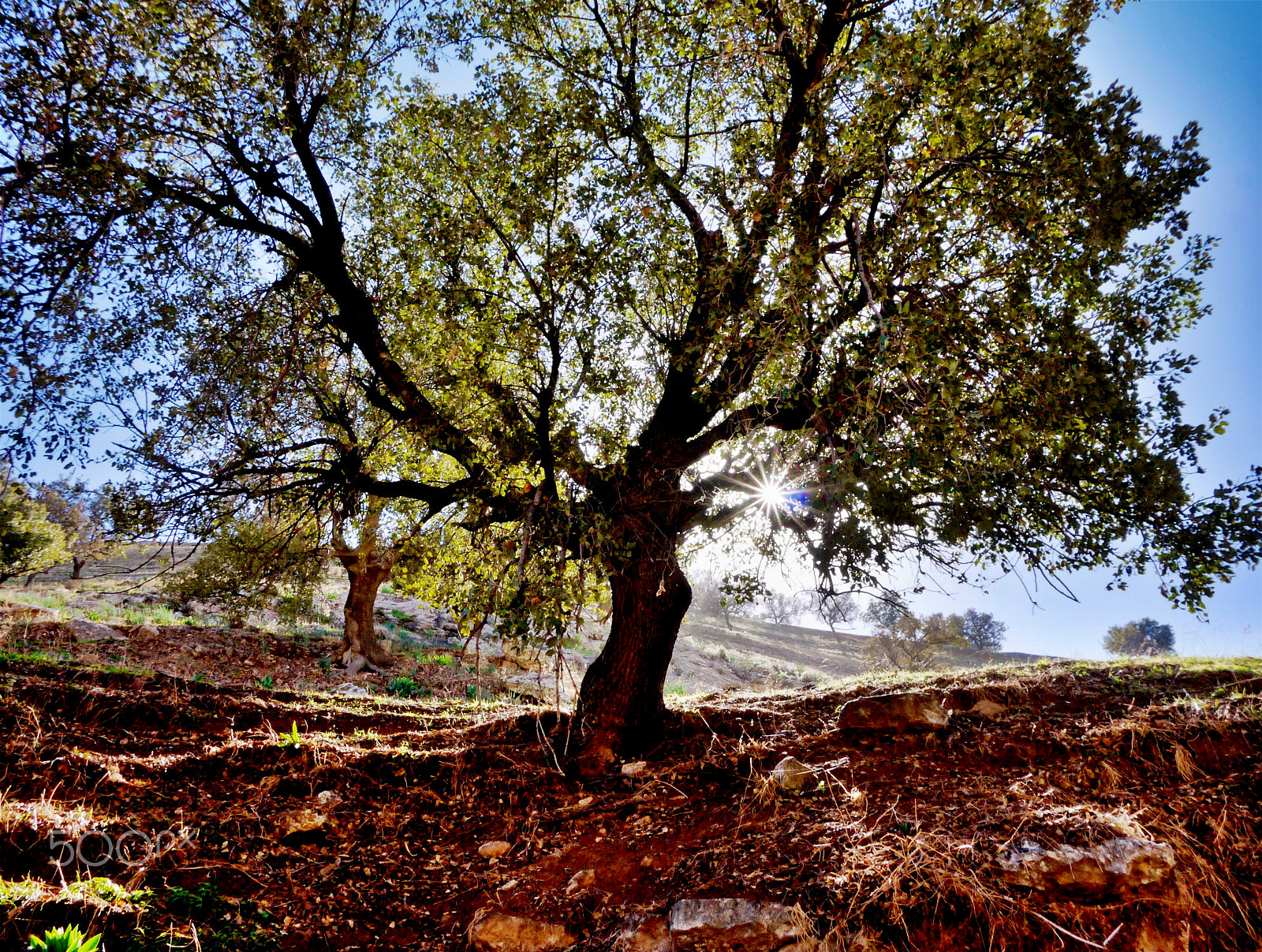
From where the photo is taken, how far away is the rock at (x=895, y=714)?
5.16 m

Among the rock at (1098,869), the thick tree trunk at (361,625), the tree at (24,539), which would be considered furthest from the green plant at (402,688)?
the tree at (24,539)

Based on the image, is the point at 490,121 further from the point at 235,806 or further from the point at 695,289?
the point at 235,806

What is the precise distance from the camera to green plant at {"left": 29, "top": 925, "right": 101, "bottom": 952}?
2.46 m

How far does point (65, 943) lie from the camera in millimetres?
2480

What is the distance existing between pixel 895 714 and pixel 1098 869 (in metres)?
2.42

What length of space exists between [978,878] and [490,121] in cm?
760

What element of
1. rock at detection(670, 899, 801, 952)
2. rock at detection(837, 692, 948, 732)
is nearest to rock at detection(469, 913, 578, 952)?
rock at detection(670, 899, 801, 952)

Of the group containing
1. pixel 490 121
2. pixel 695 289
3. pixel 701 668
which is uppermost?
pixel 490 121

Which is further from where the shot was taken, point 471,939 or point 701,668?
point 701,668

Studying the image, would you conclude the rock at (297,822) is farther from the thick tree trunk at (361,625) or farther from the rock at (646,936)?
the thick tree trunk at (361,625)

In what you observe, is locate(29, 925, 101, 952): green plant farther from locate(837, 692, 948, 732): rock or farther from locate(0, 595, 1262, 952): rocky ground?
locate(837, 692, 948, 732): rock

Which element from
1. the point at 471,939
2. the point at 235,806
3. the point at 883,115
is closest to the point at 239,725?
the point at 235,806

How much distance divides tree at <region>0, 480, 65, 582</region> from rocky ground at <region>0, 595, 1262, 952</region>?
2017 centimetres

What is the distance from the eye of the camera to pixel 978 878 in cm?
287
